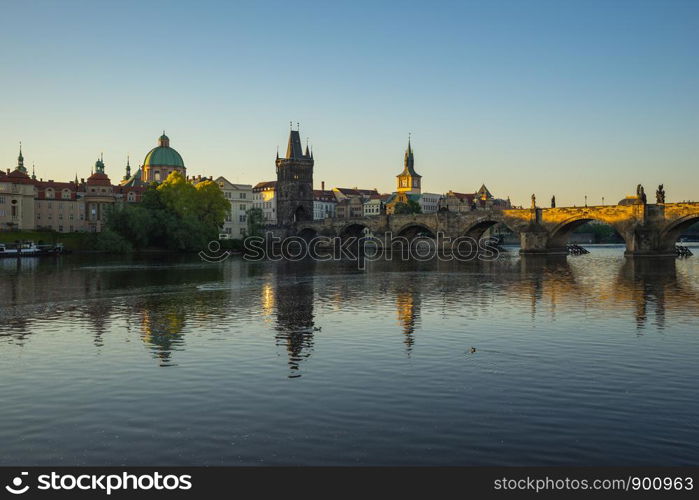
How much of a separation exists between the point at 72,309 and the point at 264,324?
11.3m

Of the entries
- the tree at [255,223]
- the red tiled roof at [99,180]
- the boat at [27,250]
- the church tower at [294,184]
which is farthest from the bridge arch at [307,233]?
the boat at [27,250]

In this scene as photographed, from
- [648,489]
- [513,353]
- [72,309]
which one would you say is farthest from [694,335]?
[72,309]

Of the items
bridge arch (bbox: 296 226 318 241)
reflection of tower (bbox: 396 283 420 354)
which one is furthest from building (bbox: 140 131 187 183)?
reflection of tower (bbox: 396 283 420 354)

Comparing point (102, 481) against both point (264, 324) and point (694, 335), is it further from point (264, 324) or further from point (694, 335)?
point (694, 335)

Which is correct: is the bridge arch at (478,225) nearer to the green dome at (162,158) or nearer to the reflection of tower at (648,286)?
the reflection of tower at (648,286)

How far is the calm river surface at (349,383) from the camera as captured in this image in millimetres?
11867

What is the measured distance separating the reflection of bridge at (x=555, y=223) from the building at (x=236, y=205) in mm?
29162

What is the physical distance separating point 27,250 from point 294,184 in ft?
285

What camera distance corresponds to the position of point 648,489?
1009 centimetres

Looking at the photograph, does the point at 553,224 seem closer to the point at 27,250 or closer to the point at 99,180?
the point at 27,250

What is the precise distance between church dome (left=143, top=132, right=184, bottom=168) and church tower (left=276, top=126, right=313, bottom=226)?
2861 cm

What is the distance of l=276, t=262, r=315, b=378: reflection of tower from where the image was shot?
2092cm

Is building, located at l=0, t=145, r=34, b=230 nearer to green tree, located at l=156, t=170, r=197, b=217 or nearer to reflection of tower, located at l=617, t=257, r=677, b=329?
green tree, located at l=156, t=170, r=197, b=217

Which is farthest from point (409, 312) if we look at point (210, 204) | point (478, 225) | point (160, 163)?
point (160, 163)
